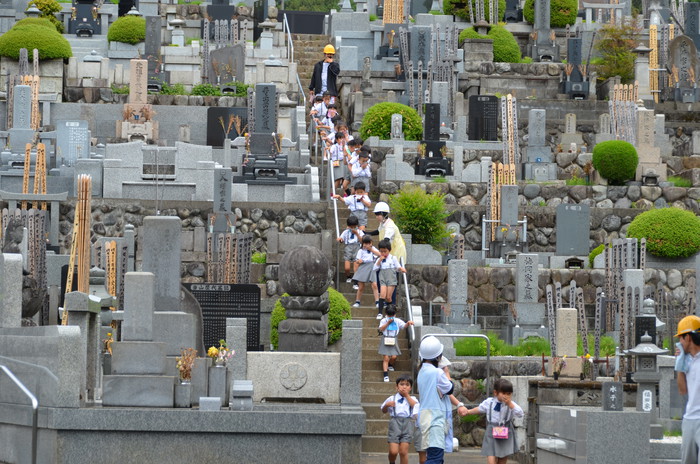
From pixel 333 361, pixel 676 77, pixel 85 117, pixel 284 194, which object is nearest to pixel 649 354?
pixel 333 361

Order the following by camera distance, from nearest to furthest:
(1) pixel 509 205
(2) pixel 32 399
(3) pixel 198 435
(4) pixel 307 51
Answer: (2) pixel 32 399 < (3) pixel 198 435 < (1) pixel 509 205 < (4) pixel 307 51

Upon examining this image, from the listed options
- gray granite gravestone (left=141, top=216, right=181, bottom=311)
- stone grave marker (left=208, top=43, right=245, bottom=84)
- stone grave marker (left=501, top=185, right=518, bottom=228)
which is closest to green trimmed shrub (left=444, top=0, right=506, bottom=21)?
stone grave marker (left=208, top=43, right=245, bottom=84)

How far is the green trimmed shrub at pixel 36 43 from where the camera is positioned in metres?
42.6

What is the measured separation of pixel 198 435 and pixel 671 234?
46.0 ft

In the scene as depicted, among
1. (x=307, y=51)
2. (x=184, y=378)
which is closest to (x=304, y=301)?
(x=184, y=378)

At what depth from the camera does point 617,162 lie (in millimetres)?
34594

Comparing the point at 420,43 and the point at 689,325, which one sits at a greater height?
the point at 420,43

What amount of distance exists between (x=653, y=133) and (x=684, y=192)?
269 centimetres

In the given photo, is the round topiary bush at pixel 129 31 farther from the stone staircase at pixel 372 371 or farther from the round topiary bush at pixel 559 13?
the stone staircase at pixel 372 371

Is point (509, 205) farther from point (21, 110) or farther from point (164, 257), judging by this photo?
point (21, 110)

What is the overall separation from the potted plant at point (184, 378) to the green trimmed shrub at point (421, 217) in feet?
33.0

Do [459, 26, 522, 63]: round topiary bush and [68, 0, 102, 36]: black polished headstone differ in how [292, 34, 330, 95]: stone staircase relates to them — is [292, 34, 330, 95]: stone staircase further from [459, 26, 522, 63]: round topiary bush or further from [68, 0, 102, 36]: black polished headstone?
[68, 0, 102, 36]: black polished headstone

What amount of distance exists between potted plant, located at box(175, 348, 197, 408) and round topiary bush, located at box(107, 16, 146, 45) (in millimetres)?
25875

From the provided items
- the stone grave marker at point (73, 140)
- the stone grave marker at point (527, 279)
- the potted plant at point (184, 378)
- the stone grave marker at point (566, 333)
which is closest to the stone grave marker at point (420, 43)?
the stone grave marker at point (73, 140)
